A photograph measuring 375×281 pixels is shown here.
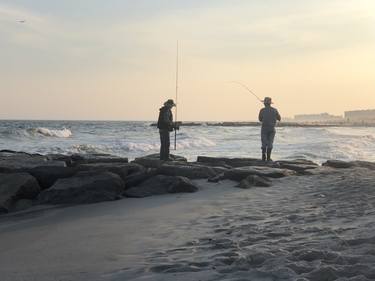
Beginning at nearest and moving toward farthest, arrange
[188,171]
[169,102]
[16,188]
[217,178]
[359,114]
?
[16,188]
[217,178]
[188,171]
[169,102]
[359,114]

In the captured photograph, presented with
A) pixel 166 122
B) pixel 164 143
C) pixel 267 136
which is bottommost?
pixel 164 143

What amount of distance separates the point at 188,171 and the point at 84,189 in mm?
2341

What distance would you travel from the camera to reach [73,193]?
319 inches

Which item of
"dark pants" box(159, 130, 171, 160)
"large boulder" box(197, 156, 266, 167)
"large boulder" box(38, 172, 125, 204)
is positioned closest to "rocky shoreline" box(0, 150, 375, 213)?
"large boulder" box(38, 172, 125, 204)

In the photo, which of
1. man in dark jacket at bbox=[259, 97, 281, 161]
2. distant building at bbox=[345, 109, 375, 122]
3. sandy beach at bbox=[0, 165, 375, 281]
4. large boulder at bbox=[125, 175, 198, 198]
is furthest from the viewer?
distant building at bbox=[345, 109, 375, 122]

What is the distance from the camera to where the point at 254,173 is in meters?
9.59

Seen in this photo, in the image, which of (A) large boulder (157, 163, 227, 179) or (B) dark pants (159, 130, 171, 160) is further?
(B) dark pants (159, 130, 171, 160)

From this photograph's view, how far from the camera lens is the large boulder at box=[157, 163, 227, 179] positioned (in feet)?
31.5

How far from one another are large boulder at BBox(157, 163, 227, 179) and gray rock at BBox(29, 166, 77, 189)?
1674 mm

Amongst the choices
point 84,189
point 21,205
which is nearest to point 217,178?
point 84,189

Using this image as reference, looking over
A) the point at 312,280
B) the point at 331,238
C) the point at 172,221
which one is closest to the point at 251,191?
the point at 172,221

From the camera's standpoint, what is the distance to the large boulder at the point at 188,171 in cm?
960

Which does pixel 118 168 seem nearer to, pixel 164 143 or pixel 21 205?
pixel 21 205

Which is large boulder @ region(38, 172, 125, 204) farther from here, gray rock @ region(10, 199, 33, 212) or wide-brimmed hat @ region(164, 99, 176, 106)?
wide-brimmed hat @ region(164, 99, 176, 106)
